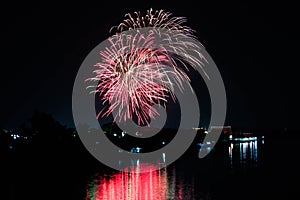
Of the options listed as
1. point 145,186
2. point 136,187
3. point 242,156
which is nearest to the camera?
point 136,187

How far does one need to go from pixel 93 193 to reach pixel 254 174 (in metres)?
12.0

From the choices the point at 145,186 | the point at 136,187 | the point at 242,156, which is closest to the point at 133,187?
the point at 136,187

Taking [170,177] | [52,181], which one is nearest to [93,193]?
[52,181]

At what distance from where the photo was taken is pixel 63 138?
45906 mm

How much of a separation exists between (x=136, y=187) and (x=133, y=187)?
0.15 meters

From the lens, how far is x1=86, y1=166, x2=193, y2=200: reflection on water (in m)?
19.1

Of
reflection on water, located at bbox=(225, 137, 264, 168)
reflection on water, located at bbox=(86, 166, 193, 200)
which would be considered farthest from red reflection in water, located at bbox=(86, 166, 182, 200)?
reflection on water, located at bbox=(225, 137, 264, 168)

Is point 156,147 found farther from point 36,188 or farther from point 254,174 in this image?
point 36,188

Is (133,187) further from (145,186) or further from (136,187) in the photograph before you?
(145,186)

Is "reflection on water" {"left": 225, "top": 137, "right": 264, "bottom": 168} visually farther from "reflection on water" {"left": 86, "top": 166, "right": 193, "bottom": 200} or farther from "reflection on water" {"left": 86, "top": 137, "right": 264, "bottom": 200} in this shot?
"reflection on water" {"left": 86, "top": 166, "right": 193, "bottom": 200}

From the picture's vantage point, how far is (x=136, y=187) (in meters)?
21.9

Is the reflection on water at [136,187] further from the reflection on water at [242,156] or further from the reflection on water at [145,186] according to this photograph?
the reflection on water at [242,156]

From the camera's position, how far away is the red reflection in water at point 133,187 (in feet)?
62.6

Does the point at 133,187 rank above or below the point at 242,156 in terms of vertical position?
below
